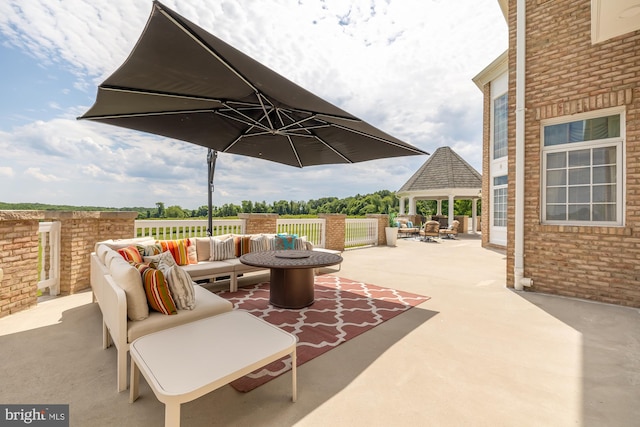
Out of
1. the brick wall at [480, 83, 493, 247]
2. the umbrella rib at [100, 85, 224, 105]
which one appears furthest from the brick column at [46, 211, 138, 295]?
the brick wall at [480, 83, 493, 247]

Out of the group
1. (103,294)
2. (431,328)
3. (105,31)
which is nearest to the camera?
(103,294)

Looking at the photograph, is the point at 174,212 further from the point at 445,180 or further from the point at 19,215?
the point at 445,180

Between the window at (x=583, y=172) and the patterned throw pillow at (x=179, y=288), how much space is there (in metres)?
5.58

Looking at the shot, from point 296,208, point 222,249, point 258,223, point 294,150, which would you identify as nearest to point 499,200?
point 294,150

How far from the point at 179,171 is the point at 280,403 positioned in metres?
13.0

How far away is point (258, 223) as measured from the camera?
21.4 feet

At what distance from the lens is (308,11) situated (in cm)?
499

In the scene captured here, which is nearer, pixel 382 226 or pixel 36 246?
pixel 36 246

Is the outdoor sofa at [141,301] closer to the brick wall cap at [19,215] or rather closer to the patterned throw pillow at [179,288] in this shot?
the patterned throw pillow at [179,288]

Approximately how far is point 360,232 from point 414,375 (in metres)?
7.70

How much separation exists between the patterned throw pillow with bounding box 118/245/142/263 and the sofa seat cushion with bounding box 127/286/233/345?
1.26 meters

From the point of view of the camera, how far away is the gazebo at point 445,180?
14.4 m

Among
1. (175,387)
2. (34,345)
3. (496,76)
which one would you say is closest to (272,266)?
(175,387)

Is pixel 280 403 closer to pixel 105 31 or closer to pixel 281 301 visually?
pixel 281 301
